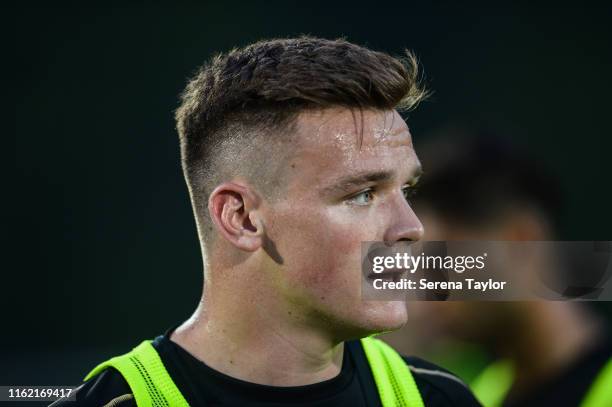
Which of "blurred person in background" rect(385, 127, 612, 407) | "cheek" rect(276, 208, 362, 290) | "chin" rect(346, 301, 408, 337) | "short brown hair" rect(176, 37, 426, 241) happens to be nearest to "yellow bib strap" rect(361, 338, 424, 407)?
"chin" rect(346, 301, 408, 337)

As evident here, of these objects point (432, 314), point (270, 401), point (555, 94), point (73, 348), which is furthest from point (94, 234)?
point (270, 401)

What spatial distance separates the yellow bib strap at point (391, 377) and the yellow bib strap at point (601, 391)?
109 cm

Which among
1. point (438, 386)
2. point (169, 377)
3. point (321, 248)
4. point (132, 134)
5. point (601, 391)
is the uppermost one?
point (132, 134)

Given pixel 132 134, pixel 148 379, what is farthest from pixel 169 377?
pixel 132 134

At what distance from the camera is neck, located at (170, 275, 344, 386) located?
2.47m

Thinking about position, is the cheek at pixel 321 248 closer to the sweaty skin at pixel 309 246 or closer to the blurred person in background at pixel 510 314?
the sweaty skin at pixel 309 246

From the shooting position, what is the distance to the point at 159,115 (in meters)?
6.41

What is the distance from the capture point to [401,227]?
7.78 feet

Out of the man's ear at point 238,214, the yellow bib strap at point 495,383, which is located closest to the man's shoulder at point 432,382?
the man's ear at point 238,214

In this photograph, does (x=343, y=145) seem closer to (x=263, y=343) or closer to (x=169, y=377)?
(x=263, y=343)

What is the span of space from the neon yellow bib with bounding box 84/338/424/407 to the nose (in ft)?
1.74

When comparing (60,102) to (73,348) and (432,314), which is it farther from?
(432,314)

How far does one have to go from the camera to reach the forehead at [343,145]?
2346mm

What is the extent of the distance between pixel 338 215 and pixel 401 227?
18 cm
